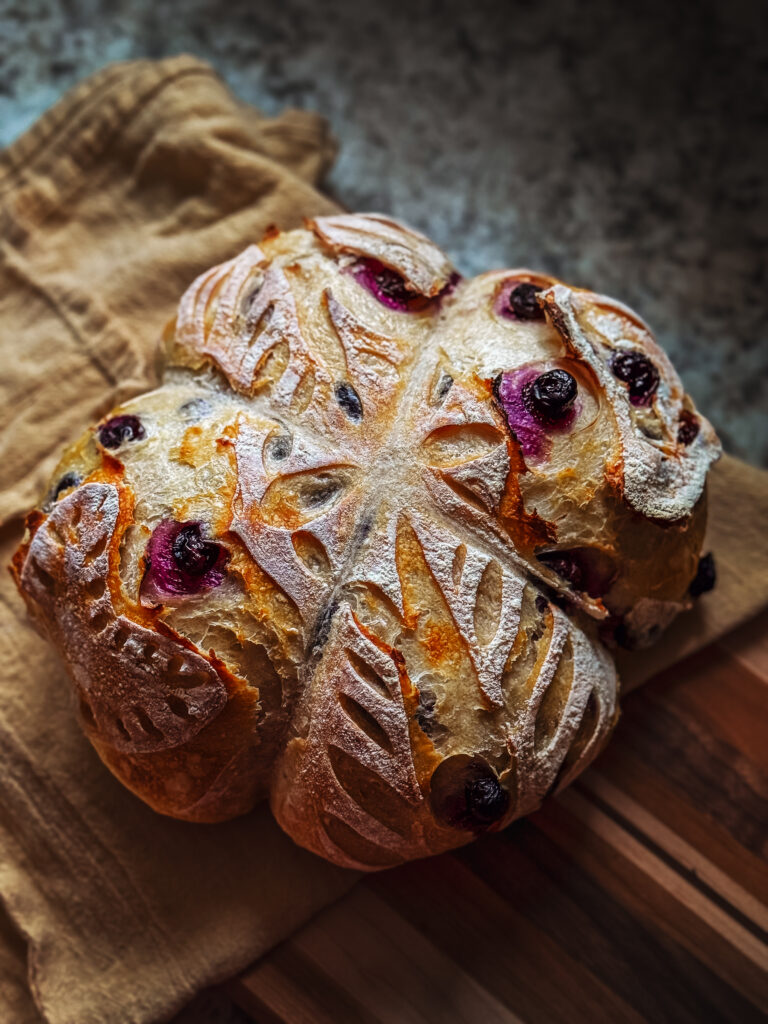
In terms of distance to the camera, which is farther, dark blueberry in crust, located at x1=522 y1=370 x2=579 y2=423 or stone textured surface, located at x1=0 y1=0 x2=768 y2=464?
stone textured surface, located at x1=0 y1=0 x2=768 y2=464

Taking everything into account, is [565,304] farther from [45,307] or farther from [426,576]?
[45,307]

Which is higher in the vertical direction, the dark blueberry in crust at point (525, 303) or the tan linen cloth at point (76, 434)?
the dark blueberry in crust at point (525, 303)

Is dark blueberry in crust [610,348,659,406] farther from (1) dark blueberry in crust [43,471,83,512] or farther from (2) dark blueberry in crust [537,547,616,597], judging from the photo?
(1) dark blueberry in crust [43,471,83,512]

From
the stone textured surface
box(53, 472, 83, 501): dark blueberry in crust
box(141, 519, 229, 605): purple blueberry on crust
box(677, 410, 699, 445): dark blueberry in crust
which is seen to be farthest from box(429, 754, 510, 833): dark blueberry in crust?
the stone textured surface

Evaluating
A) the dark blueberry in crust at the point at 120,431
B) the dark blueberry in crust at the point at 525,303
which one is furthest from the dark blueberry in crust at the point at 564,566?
the dark blueberry in crust at the point at 120,431

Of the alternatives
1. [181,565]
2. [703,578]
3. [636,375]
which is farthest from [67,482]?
[703,578]

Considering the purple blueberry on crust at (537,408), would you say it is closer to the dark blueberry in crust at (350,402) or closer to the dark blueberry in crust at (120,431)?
A: the dark blueberry in crust at (350,402)

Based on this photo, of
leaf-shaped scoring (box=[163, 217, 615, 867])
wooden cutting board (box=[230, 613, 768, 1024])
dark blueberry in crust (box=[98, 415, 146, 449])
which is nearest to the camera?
leaf-shaped scoring (box=[163, 217, 615, 867])
